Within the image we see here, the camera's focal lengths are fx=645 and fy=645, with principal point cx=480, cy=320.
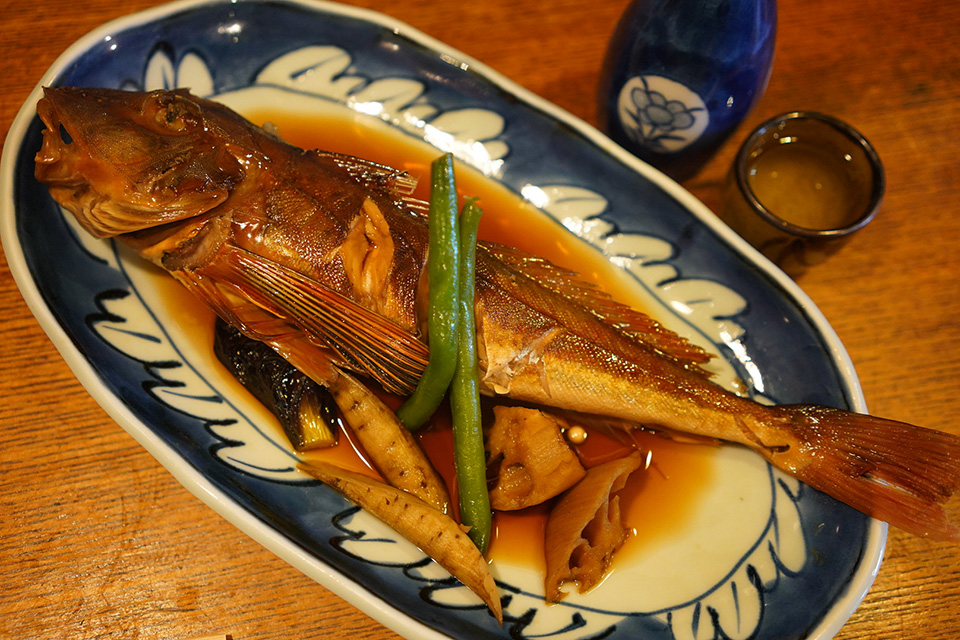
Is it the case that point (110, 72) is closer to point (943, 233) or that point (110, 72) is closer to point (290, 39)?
point (290, 39)

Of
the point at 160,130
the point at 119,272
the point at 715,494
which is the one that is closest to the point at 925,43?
the point at 715,494

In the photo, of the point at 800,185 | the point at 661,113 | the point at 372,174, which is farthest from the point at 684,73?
the point at 372,174

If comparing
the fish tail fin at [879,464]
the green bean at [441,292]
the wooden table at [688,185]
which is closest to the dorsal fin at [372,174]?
the green bean at [441,292]

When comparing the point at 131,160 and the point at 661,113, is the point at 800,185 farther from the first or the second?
the point at 131,160

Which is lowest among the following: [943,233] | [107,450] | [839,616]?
[107,450]

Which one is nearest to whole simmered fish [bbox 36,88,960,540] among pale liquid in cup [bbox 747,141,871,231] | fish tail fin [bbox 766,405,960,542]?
fish tail fin [bbox 766,405,960,542]

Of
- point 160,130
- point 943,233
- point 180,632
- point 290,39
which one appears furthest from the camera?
point 943,233
